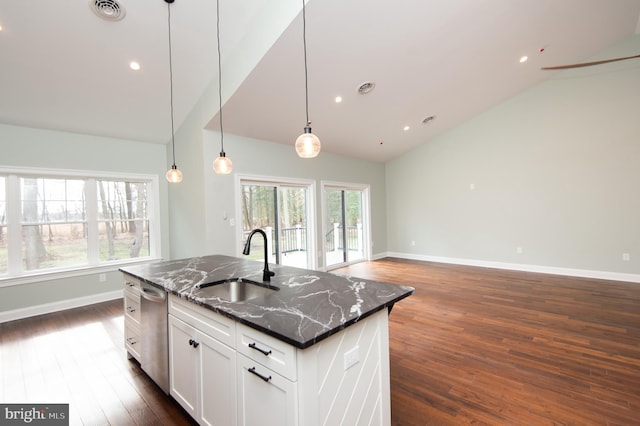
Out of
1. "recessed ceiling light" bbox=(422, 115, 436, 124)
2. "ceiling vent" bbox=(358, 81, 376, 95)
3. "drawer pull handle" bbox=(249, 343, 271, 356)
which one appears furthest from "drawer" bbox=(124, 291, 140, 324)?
"recessed ceiling light" bbox=(422, 115, 436, 124)

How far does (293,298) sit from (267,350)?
411 millimetres

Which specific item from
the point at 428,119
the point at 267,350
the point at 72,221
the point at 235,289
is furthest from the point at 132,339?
the point at 428,119

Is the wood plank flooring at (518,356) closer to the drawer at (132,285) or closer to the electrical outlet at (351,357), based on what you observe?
the electrical outlet at (351,357)

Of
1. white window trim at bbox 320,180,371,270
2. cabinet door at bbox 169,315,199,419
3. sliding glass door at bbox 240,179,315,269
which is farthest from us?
white window trim at bbox 320,180,371,270

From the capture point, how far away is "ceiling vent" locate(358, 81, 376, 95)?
397 centimetres

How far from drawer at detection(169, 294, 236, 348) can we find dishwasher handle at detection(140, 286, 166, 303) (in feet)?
0.32

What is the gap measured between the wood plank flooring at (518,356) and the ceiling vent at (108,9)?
423 cm

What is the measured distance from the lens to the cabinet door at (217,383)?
145 centimetres

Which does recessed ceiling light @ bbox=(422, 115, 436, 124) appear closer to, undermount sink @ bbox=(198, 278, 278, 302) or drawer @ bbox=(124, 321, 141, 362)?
undermount sink @ bbox=(198, 278, 278, 302)

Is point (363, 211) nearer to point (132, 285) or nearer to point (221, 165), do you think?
point (221, 165)

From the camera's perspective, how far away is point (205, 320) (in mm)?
1620

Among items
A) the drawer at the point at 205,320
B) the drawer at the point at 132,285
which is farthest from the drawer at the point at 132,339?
the drawer at the point at 205,320

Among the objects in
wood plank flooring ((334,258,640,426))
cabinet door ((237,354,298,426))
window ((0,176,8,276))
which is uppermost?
window ((0,176,8,276))

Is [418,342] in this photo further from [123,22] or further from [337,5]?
[123,22]
